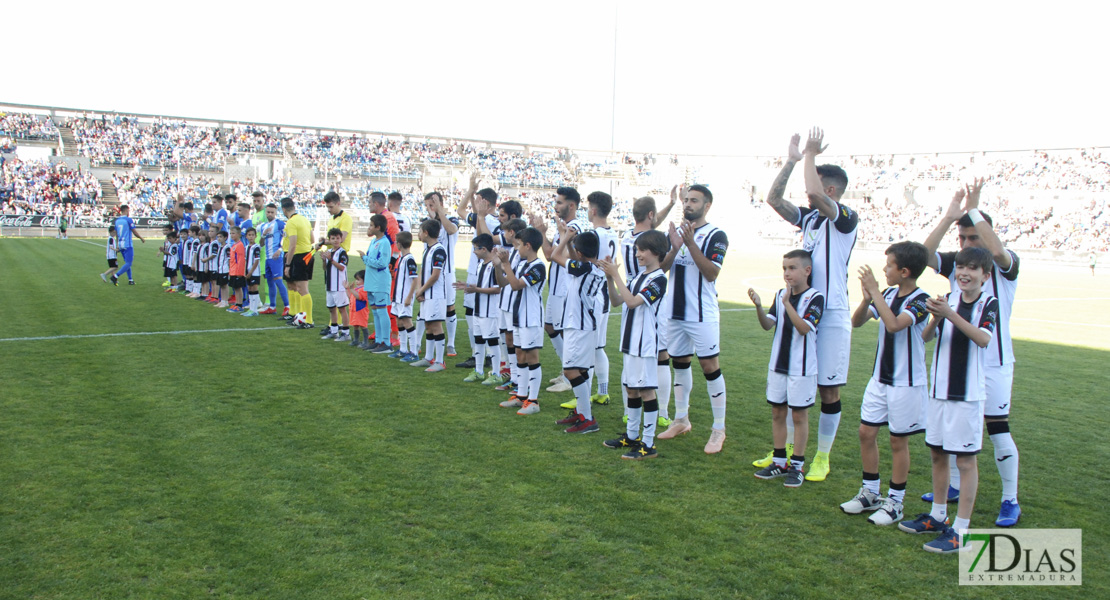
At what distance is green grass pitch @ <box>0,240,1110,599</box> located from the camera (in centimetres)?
381

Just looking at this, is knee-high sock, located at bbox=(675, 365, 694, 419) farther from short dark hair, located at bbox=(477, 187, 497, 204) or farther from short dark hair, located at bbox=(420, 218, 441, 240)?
short dark hair, located at bbox=(420, 218, 441, 240)

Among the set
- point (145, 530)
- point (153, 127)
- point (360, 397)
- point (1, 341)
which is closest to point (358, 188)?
point (153, 127)

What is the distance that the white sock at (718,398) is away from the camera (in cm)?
616

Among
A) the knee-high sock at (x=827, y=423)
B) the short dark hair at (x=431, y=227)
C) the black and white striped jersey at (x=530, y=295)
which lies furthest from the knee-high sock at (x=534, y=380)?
the knee-high sock at (x=827, y=423)

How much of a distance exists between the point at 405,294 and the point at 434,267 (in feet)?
2.36

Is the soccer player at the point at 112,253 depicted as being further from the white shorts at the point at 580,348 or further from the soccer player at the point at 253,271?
the white shorts at the point at 580,348

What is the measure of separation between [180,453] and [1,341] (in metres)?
6.58

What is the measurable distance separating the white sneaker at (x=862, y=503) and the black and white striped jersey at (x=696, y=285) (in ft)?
5.90

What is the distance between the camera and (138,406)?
22.9ft

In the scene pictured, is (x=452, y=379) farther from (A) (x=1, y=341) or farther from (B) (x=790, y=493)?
(A) (x=1, y=341)

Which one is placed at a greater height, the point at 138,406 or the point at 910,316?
the point at 910,316

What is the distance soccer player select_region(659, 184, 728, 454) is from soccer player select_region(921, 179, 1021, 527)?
66.8 inches

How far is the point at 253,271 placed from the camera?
13.7m

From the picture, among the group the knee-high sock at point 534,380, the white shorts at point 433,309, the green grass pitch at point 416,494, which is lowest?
the green grass pitch at point 416,494
